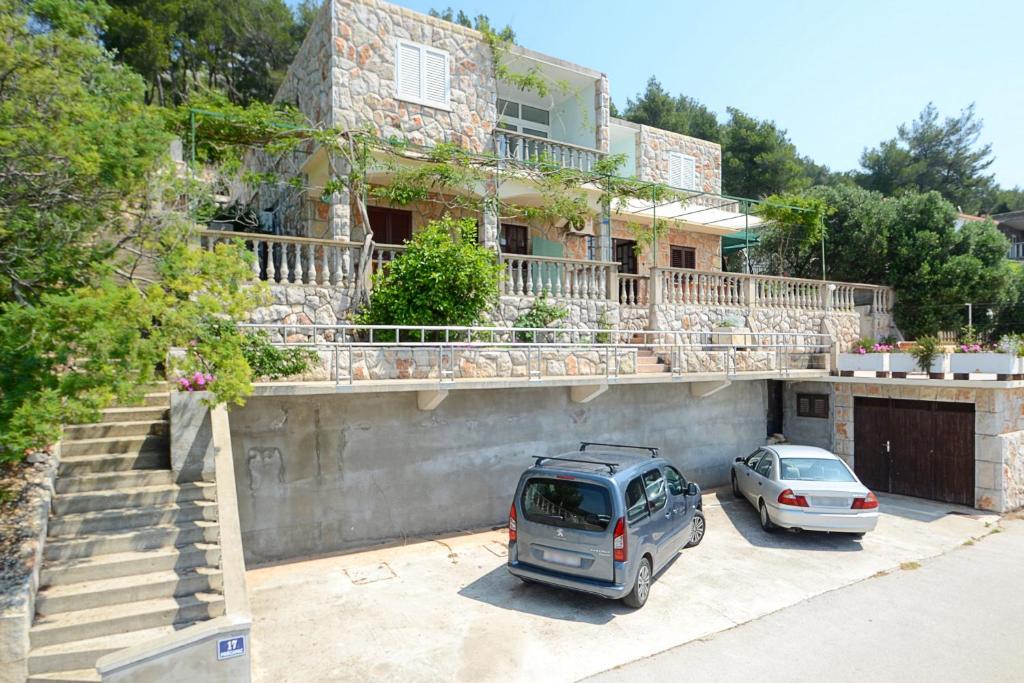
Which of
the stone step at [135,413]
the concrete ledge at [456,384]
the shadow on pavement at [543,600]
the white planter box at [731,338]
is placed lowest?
the shadow on pavement at [543,600]

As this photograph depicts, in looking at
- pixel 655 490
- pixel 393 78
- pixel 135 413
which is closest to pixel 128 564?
pixel 135 413

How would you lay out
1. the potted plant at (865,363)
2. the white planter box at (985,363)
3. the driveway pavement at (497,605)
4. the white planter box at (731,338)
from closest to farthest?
the driveway pavement at (497,605) → the white planter box at (985,363) → the potted plant at (865,363) → the white planter box at (731,338)

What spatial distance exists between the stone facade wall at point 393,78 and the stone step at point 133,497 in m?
8.22

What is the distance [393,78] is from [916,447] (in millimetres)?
13788

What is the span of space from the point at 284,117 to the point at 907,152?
114ft

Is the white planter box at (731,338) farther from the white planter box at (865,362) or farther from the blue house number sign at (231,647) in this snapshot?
the blue house number sign at (231,647)

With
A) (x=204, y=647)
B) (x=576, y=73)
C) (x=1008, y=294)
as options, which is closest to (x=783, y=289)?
(x=1008, y=294)

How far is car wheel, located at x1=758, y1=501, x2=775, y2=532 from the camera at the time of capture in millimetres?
9734

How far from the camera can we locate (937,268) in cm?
1561

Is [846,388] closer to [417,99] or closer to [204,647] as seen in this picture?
[417,99]

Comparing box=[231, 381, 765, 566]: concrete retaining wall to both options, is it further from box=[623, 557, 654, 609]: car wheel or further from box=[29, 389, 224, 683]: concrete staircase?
box=[623, 557, 654, 609]: car wheel

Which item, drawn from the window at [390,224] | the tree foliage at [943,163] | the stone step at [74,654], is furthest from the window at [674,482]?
the tree foliage at [943,163]

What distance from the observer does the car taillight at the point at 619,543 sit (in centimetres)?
647

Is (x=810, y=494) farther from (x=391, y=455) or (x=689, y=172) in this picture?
(x=689, y=172)
